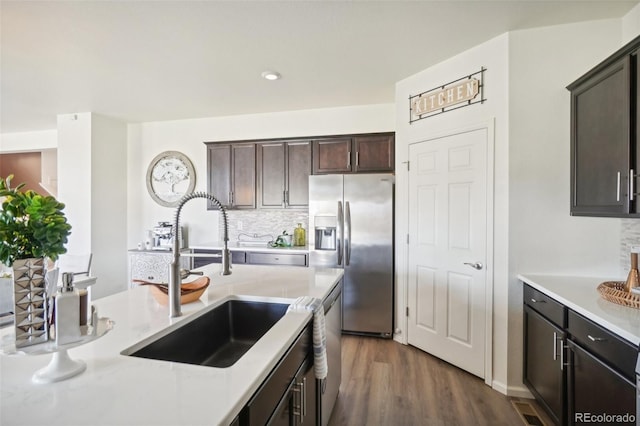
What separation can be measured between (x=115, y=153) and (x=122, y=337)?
429 centimetres

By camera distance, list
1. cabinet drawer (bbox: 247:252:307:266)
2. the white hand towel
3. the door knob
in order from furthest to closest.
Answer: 1. cabinet drawer (bbox: 247:252:307:266)
2. the door knob
3. the white hand towel

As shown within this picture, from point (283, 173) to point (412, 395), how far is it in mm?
2733

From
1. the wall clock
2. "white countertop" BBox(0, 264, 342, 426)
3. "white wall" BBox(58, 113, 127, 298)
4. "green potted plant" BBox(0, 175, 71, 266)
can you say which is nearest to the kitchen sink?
"white countertop" BBox(0, 264, 342, 426)

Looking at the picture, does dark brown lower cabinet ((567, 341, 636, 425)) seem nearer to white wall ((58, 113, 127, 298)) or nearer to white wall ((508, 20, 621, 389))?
white wall ((508, 20, 621, 389))

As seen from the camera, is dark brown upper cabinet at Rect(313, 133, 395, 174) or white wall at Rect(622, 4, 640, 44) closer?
white wall at Rect(622, 4, 640, 44)

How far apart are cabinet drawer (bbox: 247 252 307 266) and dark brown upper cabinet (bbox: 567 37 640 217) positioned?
246cm

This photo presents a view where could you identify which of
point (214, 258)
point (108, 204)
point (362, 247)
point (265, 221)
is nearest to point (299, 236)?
point (265, 221)

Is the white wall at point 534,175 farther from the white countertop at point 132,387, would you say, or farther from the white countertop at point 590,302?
the white countertop at point 132,387

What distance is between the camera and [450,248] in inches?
104

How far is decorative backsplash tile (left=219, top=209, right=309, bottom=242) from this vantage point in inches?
162

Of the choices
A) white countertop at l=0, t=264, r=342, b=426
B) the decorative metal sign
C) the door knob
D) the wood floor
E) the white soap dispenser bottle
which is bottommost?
the wood floor

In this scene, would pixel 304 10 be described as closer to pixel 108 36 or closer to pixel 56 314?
pixel 108 36

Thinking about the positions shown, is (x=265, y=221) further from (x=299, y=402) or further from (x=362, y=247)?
(x=299, y=402)

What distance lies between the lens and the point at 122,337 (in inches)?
41.9
